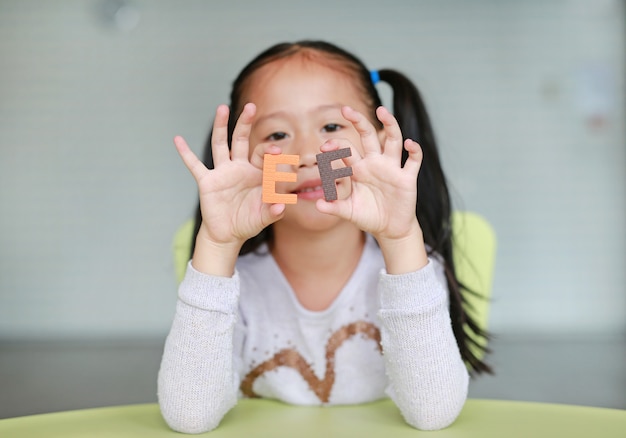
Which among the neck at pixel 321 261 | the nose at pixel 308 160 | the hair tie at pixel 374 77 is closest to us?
the nose at pixel 308 160

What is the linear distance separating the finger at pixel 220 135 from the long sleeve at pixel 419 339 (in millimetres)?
257

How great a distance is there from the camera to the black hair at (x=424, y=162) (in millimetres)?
1303

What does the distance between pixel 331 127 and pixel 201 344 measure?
0.40 m

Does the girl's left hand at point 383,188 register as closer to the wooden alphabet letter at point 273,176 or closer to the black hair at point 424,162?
the wooden alphabet letter at point 273,176

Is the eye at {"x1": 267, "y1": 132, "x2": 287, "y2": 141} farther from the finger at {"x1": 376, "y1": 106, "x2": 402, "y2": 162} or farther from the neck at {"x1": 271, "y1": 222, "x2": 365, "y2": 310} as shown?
the finger at {"x1": 376, "y1": 106, "x2": 402, "y2": 162}

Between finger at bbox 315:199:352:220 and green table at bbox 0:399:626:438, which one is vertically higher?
finger at bbox 315:199:352:220

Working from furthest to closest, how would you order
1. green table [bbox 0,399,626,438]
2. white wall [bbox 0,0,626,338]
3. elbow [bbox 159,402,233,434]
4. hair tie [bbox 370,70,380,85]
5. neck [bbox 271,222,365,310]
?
white wall [bbox 0,0,626,338], hair tie [bbox 370,70,380,85], neck [bbox 271,222,365,310], elbow [bbox 159,402,233,434], green table [bbox 0,399,626,438]

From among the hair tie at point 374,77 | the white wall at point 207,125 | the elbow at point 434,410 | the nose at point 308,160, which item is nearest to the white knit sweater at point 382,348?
the elbow at point 434,410

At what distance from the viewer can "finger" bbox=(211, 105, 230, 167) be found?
95 cm

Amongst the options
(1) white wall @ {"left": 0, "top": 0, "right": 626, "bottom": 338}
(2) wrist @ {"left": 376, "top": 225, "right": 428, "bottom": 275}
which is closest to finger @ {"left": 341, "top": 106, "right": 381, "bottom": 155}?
(2) wrist @ {"left": 376, "top": 225, "right": 428, "bottom": 275}

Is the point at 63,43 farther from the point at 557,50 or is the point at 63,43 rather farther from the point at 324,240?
the point at 324,240

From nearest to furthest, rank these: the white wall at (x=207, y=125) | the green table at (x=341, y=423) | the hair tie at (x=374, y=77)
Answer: the green table at (x=341, y=423), the hair tie at (x=374, y=77), the white wall at (x=207, y=125)

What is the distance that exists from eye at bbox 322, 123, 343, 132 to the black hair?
0.45 ft

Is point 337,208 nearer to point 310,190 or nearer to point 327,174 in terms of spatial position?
point 327,174
